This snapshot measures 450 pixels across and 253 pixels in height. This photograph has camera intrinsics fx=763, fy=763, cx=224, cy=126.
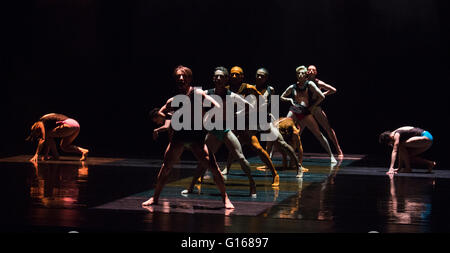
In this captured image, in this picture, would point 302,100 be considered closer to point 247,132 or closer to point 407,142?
point 407,142

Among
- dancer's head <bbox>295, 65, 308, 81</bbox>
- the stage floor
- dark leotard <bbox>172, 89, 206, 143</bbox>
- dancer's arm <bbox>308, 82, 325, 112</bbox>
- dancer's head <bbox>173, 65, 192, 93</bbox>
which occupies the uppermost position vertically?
dancer's head <bbox>295, 65, 308, 81</bbox>

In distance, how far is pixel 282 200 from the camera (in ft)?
29.7

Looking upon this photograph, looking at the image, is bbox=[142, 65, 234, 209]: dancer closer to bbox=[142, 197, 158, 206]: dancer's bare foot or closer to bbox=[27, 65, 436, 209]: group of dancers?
bbox=[27, 65, 436, 209]: group of dancers

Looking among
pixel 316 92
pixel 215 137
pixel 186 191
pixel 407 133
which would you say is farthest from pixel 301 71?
pixel 186 191

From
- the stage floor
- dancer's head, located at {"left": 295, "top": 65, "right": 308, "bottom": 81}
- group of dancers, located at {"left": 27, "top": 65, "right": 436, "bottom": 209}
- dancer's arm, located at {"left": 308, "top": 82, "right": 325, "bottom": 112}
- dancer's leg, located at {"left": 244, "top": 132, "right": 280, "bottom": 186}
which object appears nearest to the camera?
the stage floor

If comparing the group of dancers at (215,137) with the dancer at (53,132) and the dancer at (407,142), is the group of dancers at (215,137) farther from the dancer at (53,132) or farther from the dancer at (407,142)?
the dancer at (53,132)

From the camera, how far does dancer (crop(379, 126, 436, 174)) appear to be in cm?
1259

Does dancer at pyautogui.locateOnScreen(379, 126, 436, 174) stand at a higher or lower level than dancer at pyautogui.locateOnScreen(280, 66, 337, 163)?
lower

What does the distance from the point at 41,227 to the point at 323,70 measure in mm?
11837

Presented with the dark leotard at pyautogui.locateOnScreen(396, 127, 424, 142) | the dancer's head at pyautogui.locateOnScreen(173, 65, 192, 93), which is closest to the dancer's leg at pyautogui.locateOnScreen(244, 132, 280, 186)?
the dancer's head at pyautogui.locateOnScreen(173, 65, 192, 93)

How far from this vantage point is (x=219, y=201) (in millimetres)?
8953

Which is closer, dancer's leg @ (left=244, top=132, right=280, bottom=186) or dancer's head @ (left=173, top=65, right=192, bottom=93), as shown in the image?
dancer's head @ (left=173, top=65, right=192, bottom=93)

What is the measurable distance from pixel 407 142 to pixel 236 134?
347 centimetres

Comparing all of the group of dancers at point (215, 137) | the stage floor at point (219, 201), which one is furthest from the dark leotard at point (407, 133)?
the group of dancers at point (215, 137)
